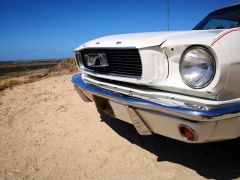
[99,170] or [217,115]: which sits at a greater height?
[217,115]

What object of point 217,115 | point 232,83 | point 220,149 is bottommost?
point 220,149

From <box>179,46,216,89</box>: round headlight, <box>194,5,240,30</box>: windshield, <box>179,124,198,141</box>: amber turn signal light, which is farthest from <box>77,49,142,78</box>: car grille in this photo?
<box>194,5,240,30</box>: windshield

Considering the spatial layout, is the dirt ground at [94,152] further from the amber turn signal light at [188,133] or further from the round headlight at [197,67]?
the round headlight at [197,67]

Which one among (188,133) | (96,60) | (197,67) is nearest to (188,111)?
(188,133)

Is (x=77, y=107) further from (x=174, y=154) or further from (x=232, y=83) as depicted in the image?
(x=232, y=83)

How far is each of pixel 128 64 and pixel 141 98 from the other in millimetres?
440

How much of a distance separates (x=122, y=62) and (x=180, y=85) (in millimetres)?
778

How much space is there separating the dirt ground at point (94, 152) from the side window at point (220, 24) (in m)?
1.51

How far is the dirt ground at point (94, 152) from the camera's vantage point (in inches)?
102

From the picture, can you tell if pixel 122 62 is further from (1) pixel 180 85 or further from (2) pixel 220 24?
(2) pixel 220 24

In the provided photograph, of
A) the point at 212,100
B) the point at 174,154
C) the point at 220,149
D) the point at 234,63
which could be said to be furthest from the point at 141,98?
the point at 220,149

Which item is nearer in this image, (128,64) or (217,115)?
(217,115)

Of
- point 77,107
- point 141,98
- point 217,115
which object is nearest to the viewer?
point 217,115

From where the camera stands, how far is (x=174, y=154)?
2891 millimetres
